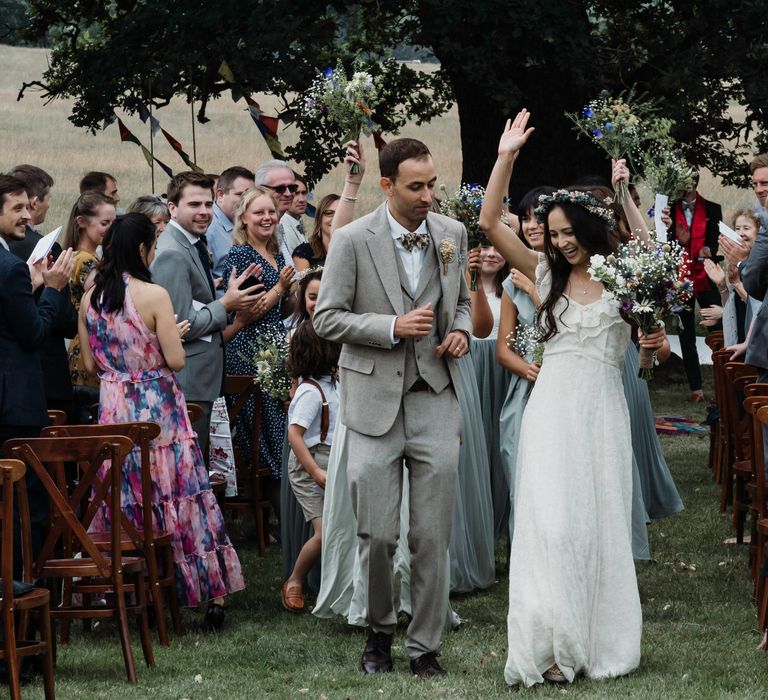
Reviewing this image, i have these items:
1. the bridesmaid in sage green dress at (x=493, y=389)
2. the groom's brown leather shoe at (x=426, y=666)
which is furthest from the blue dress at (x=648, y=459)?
the groom's brown leather shoe at (x=426, y=666)

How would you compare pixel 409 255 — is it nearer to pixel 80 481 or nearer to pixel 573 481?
pixel 573 481

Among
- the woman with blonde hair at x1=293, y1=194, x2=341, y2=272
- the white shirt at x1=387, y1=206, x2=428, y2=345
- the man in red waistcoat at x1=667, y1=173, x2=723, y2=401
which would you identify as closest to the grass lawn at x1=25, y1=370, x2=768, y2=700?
the white shirt at x1=387, y1=206, x2=428, y2=345

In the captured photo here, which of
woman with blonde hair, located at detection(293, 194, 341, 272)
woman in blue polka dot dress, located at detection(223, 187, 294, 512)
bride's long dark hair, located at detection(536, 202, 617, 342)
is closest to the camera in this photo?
bride's long dark hair, located at detection(536, 202, 617, 342)

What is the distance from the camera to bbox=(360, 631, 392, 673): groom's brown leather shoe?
652cm

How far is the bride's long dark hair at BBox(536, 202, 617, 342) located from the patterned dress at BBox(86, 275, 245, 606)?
2.15 metres

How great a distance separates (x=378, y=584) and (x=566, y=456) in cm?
102

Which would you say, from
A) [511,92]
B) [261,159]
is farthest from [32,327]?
[261,159]

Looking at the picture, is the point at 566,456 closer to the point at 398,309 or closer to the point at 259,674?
the point at 398,309

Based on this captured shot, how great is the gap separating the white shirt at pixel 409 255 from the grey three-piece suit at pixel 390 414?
0.03 metres

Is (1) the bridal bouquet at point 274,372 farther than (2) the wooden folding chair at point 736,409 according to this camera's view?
No

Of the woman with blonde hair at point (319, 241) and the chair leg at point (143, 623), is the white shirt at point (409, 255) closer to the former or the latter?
the chair leg at point (143, 623)

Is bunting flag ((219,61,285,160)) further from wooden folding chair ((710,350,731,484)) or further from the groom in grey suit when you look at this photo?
the groom in grey suit

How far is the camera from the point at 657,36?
17234 millimetres

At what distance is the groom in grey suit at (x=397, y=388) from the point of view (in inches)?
253
